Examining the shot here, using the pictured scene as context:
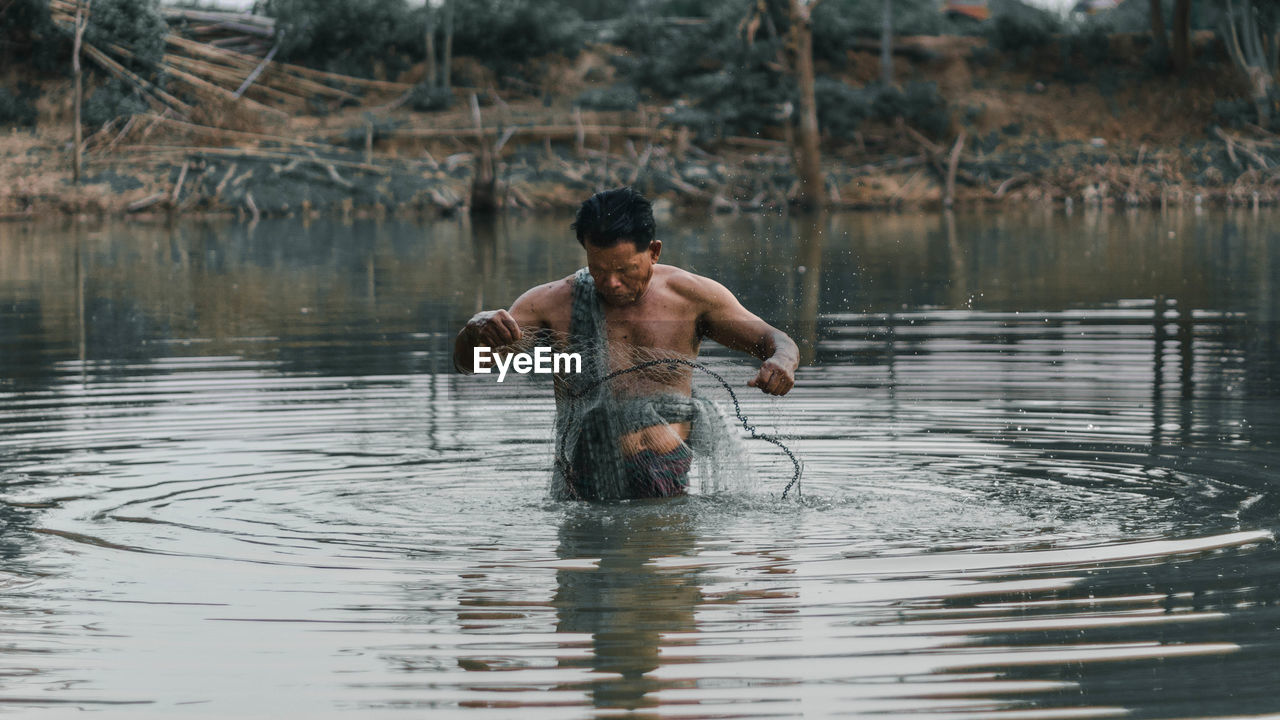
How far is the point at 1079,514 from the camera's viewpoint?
6.72m

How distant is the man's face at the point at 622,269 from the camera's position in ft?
21.6

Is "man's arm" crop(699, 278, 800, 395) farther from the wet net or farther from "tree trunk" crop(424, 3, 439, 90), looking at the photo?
"tree trunk" crop(424, 3, 439, 90)

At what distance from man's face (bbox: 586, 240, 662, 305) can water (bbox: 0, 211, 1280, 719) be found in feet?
2.93

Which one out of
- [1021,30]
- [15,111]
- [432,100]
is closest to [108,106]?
[15,111]

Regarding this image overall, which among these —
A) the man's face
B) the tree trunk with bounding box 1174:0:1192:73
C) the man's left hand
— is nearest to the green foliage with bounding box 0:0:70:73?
the tree trunk with bounding box 1174:0:1192:73

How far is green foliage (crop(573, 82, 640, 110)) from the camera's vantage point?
40.8 m

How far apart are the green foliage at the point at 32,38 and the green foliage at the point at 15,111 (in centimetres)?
142

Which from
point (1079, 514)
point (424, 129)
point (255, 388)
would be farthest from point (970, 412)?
point (424, 129)

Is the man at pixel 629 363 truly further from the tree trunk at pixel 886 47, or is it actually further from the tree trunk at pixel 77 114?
the tree trunk at pixel 886 47

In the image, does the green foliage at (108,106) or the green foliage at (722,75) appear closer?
the green foliage at (108,106)

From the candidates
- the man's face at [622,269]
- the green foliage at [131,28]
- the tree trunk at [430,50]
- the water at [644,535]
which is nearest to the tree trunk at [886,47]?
the tree trunk at [430,50]

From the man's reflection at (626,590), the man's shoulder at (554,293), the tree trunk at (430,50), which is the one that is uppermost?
the tree trunk at (430,50)

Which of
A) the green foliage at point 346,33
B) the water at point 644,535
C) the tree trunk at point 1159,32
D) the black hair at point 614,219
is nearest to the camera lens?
the water at point 644,535

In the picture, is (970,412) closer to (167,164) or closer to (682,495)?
(682,495)
